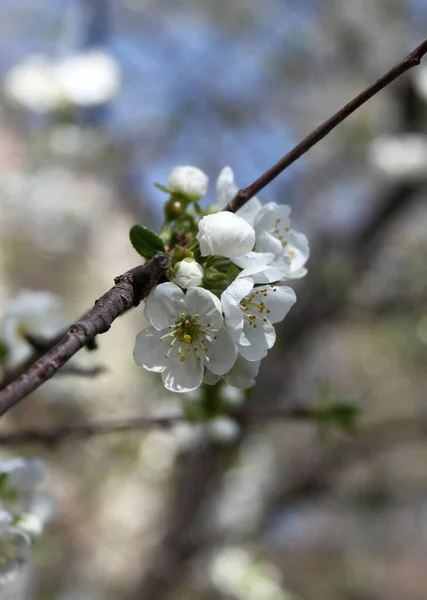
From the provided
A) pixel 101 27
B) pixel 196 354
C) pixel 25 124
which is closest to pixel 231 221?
pixel 196 354

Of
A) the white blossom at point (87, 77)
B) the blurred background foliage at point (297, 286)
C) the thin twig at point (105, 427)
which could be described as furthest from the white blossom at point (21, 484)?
the white blossom at point (87, 77)

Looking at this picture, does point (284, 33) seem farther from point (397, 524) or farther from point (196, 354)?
point (397, 524)

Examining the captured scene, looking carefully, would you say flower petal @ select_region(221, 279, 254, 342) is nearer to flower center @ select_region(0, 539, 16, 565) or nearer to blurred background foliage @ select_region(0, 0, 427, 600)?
flower center @ select_region(0, 539, 16, 565)

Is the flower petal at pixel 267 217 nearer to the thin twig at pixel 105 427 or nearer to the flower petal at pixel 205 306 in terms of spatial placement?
the flower petal at pixel 205 306

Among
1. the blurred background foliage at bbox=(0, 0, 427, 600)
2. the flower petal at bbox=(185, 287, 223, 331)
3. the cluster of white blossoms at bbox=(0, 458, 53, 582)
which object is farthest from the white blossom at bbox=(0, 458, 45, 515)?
the blurred background foliage at bbox=(0, 0, 427, 600)

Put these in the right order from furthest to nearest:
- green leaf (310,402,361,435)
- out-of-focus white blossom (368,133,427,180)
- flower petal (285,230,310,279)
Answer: out-of-focus white blossom (368,133,427,180) → green leaf (310,402,361,435) → flower petal (285,230,310,279)

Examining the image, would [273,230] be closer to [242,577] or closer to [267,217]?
[267,217]
